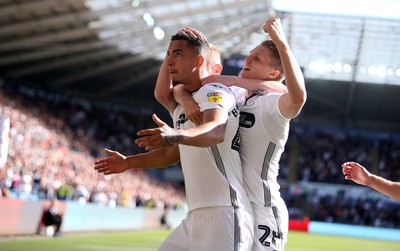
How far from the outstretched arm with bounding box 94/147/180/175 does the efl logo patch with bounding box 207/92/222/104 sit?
0.85 meters

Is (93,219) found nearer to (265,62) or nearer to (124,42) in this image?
(124,42)

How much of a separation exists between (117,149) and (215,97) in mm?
42269

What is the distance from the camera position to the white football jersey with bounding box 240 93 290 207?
4691 mm

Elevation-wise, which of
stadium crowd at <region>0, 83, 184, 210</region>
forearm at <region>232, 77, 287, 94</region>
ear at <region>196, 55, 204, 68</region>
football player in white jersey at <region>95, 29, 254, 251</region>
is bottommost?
football player in white jersey at <region>95, 29, 254, 251</region>

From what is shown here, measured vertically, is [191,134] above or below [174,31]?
below

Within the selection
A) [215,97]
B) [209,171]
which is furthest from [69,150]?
[215,97]

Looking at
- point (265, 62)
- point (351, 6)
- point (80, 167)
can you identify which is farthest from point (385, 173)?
point (265, 62)

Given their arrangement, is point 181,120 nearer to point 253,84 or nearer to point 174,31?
point 253,84

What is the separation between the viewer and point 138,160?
17.1 ft

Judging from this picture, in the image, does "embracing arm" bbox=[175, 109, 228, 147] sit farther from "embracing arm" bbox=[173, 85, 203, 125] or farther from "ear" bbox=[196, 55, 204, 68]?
"ear" bbox=[196, 55, 204, 68]

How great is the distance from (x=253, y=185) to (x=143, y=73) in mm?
43344

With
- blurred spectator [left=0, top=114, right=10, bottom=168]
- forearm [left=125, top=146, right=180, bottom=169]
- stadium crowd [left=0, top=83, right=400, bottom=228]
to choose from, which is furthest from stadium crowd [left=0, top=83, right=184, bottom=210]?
forearm [left=125, top=146, right=180, bottom=169]

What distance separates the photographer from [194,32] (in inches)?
184

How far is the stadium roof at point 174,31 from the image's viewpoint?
112 feet
